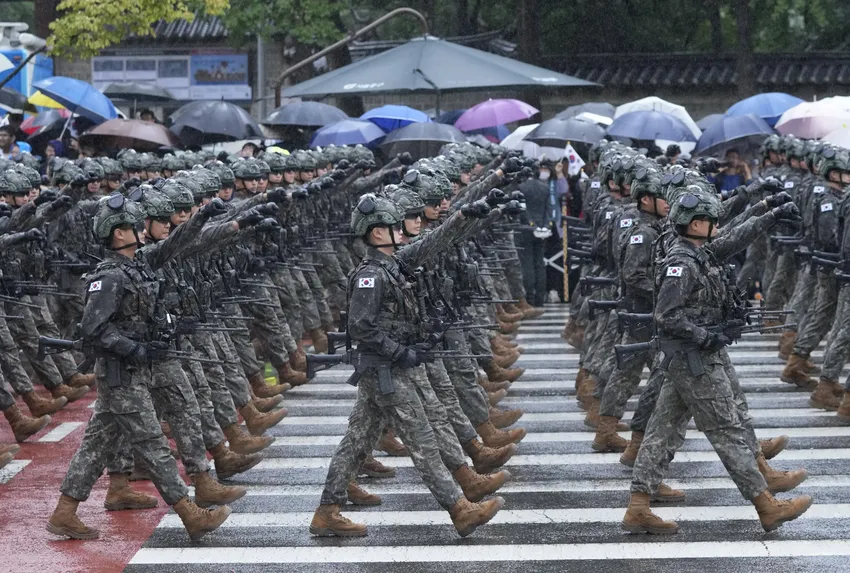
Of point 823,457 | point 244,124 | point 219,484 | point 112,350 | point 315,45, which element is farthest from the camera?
point 315,45

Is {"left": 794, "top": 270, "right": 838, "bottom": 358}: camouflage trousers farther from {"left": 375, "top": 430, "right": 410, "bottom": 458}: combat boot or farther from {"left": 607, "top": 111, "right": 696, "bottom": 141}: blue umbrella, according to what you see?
{"left": 607, "top": 111, "right": 696, "bottom": 141}: blue umbrella

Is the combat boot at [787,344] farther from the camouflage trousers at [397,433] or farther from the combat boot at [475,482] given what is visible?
the camouflage trousers at [397,433]

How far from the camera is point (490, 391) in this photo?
15.1 m

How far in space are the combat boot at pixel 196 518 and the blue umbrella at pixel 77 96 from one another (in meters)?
14.2

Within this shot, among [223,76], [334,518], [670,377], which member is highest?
[670,377]

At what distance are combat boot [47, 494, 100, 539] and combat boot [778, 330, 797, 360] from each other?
9435 mm

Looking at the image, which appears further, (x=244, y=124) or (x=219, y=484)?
(x=244, y=124)

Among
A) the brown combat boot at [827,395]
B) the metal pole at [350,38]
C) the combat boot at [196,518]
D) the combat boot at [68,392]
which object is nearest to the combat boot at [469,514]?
the combat boot at [196,518]

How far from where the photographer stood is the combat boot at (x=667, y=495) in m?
11.0

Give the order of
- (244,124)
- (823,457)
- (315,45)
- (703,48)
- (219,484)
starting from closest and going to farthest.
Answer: (219,484)
(823,457)
(244,124)
(315,45)
(703,48)

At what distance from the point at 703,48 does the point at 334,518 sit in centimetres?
2778

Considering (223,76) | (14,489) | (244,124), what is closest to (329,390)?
(14,489)

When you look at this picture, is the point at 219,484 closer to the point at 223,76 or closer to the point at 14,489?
the point at 14,489

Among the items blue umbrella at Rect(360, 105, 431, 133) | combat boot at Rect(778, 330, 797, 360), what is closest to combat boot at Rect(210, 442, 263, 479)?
combat boot at Rect(778, 330, 797, 360)
